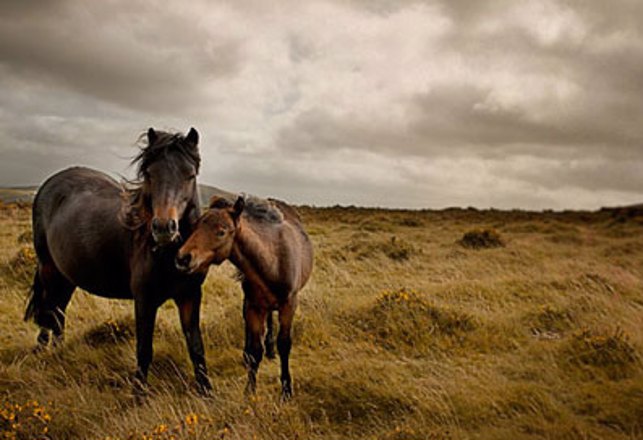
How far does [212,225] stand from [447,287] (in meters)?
6.41

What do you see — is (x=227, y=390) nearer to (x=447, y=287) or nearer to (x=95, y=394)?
(x=95, y=394)

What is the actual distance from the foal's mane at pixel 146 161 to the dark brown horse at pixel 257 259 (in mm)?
554

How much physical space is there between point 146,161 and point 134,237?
0.92 meters

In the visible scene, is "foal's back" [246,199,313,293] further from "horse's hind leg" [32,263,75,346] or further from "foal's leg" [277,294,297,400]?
"horse's hind leg" [32,263,75,346]

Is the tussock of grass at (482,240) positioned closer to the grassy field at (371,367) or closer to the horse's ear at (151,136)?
the grassy field at (371,367)

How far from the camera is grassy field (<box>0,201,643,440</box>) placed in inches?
169

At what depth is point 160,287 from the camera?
4758 mm

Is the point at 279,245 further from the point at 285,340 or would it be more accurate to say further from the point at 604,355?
the point at 604,355

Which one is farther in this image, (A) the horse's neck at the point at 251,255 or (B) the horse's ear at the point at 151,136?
(A) the horse's neck at the point at 251,255

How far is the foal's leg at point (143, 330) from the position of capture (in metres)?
4.77

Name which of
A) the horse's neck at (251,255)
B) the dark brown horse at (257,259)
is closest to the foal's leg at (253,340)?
the dark brown horse at (257,259)

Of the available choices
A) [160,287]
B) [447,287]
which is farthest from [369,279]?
[160,287]

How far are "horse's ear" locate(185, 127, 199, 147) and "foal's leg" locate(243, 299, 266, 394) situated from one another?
1.76 metres

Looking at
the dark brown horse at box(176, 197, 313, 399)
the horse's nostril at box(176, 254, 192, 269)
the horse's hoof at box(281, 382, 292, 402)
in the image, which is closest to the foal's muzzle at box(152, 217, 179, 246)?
the horse's nostril at box(176, 254, 192, 269)
